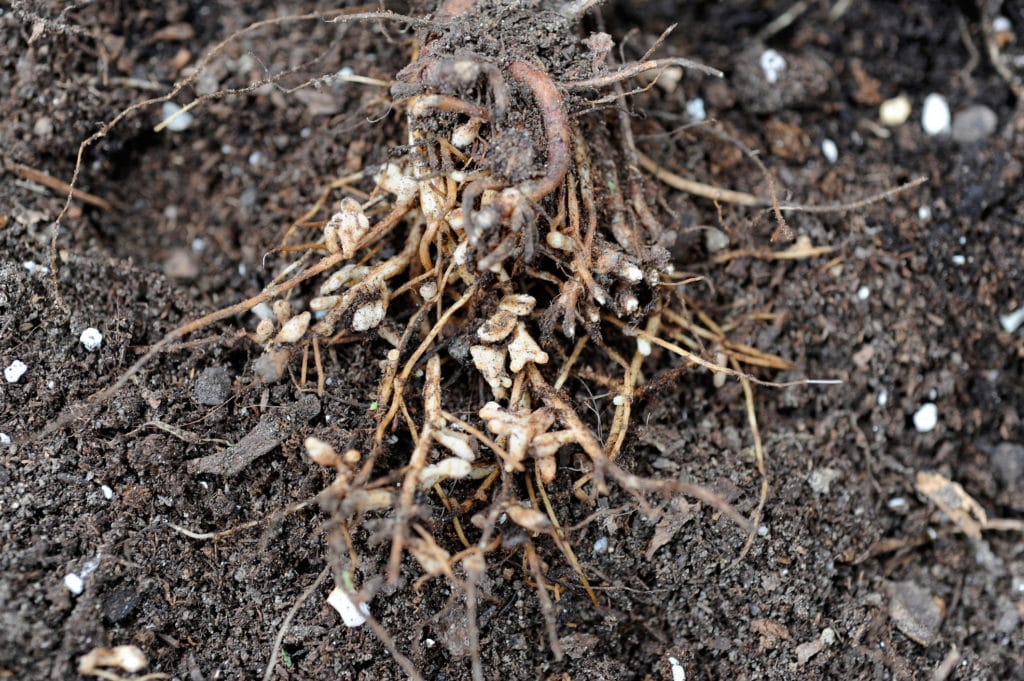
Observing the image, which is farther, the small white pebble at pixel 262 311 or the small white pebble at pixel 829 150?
the small white pebble at pixel 829 150

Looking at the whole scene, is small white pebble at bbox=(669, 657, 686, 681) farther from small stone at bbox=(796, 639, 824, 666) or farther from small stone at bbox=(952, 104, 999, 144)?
small stone at bbox=(952, 104, 999, 144)

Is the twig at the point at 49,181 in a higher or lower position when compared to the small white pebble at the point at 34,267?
higher

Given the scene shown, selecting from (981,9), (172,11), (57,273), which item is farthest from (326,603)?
(981,9)

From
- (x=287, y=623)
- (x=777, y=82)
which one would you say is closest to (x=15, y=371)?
(x=287, y=623)

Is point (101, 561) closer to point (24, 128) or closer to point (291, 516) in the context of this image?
point (291, 516)

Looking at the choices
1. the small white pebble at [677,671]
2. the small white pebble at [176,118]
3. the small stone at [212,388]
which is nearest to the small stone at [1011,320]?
the small white pebble at [677,671]

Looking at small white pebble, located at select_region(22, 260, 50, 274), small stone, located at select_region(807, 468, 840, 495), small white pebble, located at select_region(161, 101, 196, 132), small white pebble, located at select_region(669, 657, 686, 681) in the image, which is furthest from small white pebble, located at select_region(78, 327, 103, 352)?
A: small stone, located at select_region(807, 468, 840, 495)

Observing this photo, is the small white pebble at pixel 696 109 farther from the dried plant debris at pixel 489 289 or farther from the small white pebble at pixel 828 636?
the small white pebble at pixel 828 636

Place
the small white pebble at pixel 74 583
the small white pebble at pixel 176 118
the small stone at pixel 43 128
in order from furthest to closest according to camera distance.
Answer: the small white pebble at pixel 176 118 < the small stone at pixel 43 128 < the small white pebble at pixel 74 583
